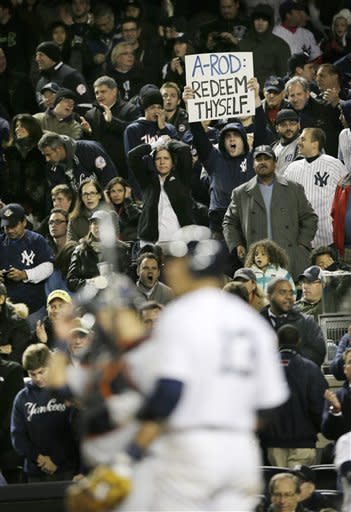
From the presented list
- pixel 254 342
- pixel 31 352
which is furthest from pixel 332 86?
pixel 254 342

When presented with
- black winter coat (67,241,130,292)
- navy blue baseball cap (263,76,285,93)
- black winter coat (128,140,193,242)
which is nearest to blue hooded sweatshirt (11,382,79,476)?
black winter coat (67,241,130,292)

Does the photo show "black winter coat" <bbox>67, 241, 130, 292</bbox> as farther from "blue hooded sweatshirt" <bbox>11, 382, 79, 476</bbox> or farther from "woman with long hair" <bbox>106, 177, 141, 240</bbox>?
"blue hooded sweatshirt" <bbox>11, 382, 79, 476</bbox>

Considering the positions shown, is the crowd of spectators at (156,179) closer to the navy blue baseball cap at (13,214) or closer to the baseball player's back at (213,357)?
the navy blue baseball cap at (13,214)

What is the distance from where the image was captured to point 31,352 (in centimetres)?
1243

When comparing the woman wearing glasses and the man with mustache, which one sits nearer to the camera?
the woman wearing glasses

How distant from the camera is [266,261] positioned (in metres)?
14.2

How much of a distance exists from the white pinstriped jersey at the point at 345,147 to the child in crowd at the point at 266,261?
259 centimetres

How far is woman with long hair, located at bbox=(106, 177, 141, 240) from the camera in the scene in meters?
16.1

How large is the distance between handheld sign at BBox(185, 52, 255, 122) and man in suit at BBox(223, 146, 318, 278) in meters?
1.46

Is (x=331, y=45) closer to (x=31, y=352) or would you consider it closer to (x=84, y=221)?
(x=84, y=221)

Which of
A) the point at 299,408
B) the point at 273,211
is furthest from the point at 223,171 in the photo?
the point at 299,408

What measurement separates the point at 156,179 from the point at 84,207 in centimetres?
71

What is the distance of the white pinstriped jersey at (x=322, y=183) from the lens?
51.7 ft

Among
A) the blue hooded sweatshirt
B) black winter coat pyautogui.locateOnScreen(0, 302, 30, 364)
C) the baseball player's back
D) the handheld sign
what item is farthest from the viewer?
the handheld sign
